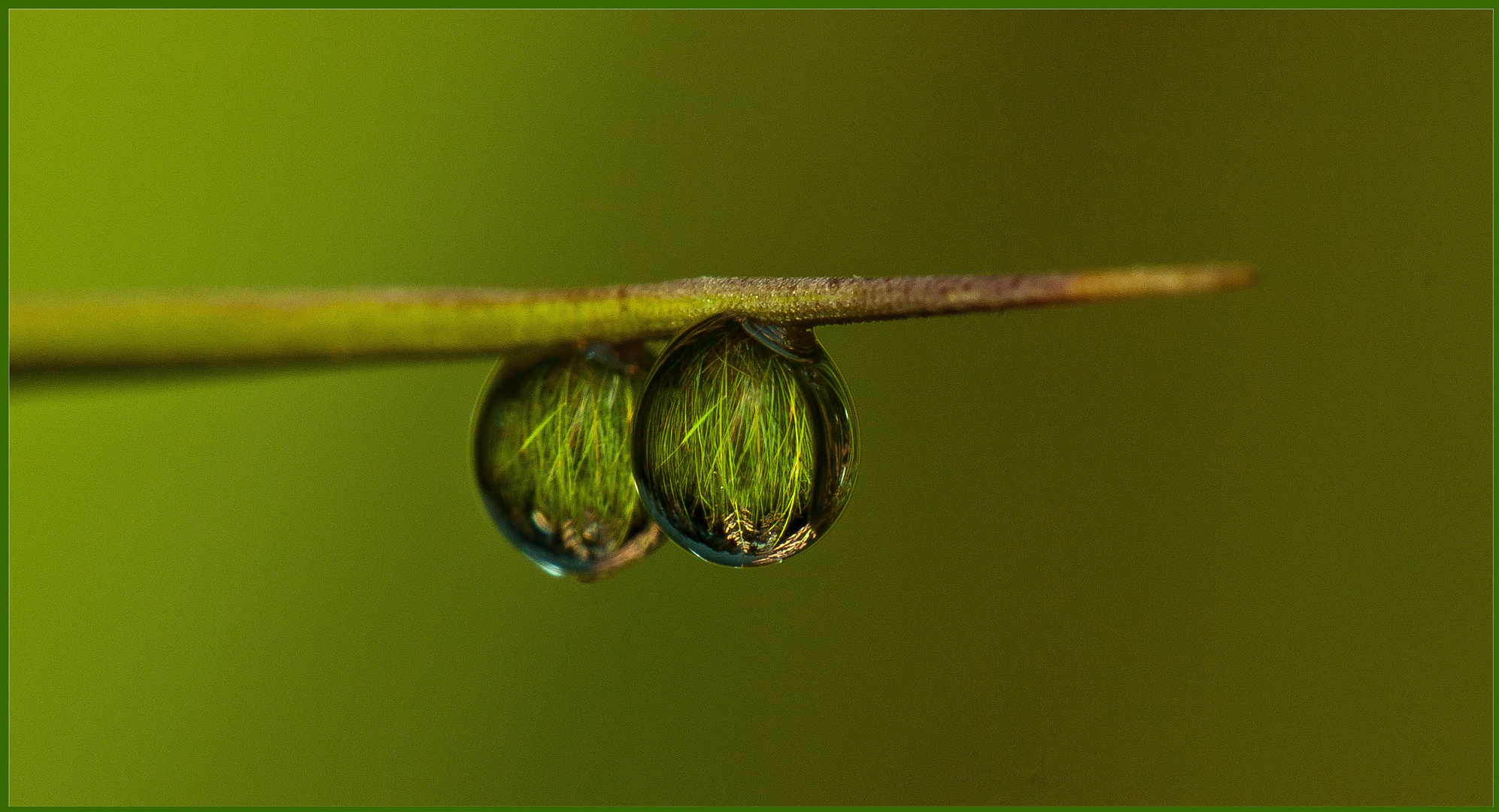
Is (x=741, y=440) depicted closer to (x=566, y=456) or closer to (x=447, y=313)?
(x=566, y=456)

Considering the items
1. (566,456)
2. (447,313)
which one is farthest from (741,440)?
(447,313)

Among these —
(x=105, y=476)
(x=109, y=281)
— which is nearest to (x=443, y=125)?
(x=109, y=281)

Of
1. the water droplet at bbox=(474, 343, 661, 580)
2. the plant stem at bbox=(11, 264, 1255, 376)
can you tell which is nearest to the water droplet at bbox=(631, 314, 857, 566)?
the water droplet at bbox=(474, 343, 661, 580)

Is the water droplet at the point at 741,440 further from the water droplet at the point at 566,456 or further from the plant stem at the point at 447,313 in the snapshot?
the plant stem at the point at 447,313

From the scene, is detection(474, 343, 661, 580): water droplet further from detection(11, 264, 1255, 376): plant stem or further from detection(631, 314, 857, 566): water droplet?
detection(11, 264, 1255, 376): plant stem

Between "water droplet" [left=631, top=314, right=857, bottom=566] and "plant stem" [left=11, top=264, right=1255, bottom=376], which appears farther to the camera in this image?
"water droplet" [left=631, top=314, right=857, bottom=566]

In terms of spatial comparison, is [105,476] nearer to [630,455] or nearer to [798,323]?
[630,455]
